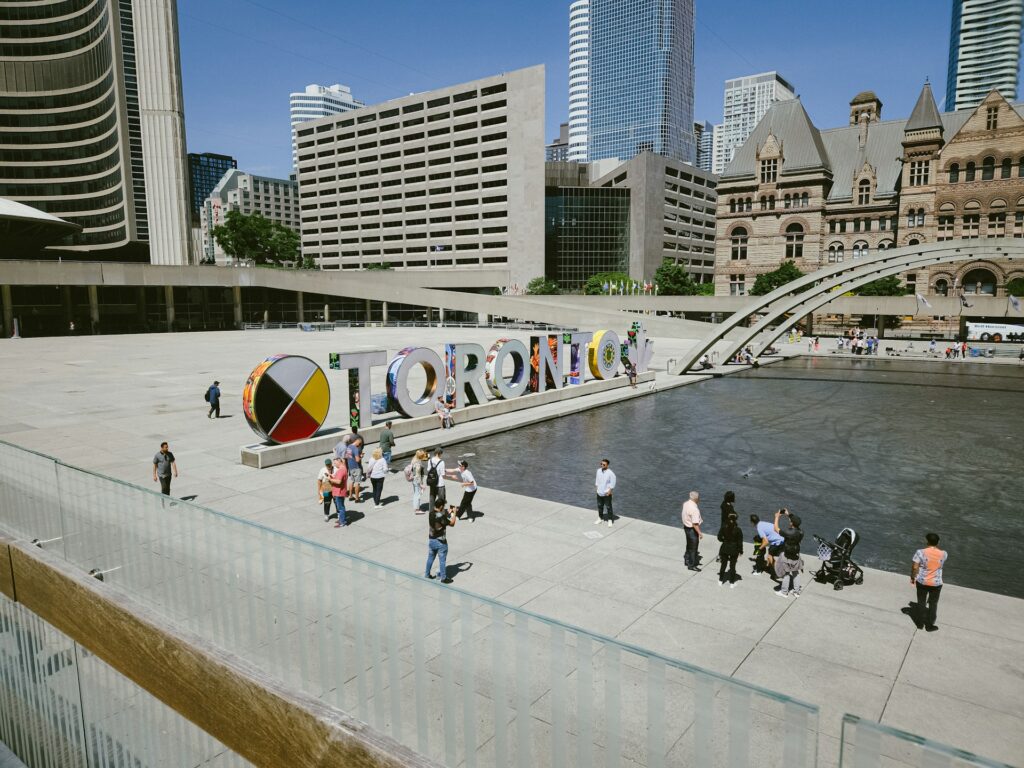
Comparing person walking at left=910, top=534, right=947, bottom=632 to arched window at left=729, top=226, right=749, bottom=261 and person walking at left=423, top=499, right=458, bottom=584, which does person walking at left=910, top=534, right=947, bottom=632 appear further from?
arched window at left=729, top=226, right=749, bottom=261

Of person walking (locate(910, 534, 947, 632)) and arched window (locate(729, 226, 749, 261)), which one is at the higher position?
arched window (locate(729, 226, 749, 261))

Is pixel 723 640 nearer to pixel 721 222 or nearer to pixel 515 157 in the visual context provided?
pixel 721 222

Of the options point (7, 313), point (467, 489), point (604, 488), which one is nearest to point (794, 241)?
point (604, 488)

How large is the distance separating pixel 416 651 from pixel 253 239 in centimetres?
12165

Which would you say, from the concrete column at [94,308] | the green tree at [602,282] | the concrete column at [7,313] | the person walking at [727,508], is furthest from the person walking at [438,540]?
the green tree at [602,282]

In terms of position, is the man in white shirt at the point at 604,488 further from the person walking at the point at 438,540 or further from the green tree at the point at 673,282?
the green tree at the point at 673,282

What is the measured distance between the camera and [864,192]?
334ft

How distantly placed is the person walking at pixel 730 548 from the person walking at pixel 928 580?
8.48 ft

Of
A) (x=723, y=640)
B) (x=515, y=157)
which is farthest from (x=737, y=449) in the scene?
(x=515, y=157)

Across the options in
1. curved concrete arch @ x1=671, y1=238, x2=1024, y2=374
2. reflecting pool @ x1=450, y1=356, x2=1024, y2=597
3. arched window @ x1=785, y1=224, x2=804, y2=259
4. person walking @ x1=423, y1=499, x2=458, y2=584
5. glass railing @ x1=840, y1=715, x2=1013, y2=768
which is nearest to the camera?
glass railing @ x1=840, y1=715, x2=1013, y2=768

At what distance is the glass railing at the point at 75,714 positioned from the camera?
4.37 meters

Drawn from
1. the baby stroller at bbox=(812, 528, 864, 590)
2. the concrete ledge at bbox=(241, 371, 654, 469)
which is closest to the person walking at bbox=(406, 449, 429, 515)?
the concrete ledge at bbox=(241, 371, 654, 469)

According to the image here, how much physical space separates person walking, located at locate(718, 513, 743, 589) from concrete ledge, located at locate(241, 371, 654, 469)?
12.8 m

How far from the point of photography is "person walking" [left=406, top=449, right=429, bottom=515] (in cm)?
1471
